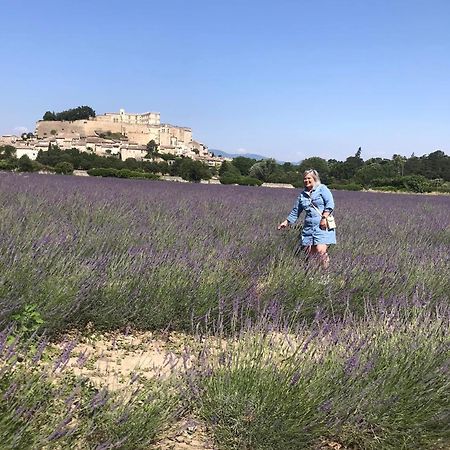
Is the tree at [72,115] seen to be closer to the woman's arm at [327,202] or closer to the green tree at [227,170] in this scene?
the green tree at [227,170]

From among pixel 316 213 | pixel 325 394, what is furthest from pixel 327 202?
pixel 325 394

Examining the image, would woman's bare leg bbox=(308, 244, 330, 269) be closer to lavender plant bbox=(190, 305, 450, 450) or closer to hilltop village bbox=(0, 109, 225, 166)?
lavender plant bbox=(190, 305, 450, 450)

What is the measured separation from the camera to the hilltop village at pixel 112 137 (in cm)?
10144

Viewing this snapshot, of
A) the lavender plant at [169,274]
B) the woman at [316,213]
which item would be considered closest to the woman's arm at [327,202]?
the woman at [316,213]

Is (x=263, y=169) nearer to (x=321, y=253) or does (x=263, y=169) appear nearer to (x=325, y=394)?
(x=321, y=253)

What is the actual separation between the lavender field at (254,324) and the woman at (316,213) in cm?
28

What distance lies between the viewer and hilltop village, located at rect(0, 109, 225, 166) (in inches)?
3994

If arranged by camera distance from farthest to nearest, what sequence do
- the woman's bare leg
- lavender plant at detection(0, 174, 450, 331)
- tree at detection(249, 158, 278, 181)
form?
tree at detection(249, 158, 278, 181), the woman's bare leg, lavender plant at detection(0, 174, 450, 331)

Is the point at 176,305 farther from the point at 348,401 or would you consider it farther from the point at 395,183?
the point at 395,183

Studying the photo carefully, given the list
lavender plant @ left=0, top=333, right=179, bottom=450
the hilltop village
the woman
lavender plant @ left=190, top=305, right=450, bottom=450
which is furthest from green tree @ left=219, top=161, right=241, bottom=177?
lavender plant @ left=0, top=333, right=179, bottom=450

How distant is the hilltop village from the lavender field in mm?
96276

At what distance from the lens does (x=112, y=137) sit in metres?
118

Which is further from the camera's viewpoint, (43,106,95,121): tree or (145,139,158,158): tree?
(43,106,95,121): tree

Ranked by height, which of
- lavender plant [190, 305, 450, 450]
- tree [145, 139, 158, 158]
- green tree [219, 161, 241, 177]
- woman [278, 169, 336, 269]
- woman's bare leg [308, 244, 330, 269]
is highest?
tree [145, 139, 158, 158]
